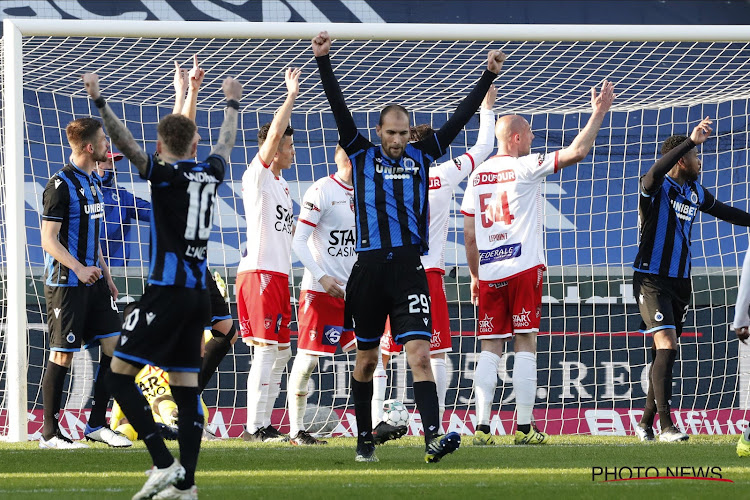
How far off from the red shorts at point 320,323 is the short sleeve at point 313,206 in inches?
20.7

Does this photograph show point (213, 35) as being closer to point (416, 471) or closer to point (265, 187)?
point (265, 187)

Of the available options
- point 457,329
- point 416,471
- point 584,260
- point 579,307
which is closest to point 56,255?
point 416,471

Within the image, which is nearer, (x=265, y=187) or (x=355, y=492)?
(x=355, y=492)

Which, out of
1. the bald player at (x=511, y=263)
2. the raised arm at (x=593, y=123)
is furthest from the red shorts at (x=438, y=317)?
the raised arm at (x=593, y=123)

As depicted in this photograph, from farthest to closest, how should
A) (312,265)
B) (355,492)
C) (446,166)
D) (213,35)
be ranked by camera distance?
(213,35)
(446,166)
(312,265)
(355,492)

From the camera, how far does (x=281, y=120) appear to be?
6.48 meters

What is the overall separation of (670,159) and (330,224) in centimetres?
224

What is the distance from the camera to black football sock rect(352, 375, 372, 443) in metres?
5.51

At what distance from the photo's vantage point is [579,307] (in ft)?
29.2

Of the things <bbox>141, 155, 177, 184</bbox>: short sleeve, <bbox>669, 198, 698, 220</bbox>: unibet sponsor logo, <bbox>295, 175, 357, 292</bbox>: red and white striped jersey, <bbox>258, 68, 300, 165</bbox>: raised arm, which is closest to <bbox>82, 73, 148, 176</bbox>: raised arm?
<bbox>141, 155, 177, 184</bbox>: short sleeve

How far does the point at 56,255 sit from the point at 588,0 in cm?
955

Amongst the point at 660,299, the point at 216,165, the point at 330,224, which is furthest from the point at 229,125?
the point at 660,299

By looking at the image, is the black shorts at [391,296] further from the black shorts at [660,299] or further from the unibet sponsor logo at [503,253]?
the black shorts at [660,299]

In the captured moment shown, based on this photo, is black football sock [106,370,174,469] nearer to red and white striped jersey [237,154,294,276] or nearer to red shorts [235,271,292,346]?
red shorts [235,271,292,346]
